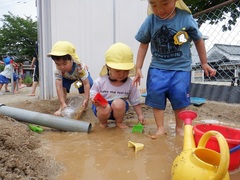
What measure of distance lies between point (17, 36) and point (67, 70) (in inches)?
871

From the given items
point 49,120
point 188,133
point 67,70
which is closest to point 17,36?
point 67,70

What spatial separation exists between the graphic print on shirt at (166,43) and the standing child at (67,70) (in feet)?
3.10

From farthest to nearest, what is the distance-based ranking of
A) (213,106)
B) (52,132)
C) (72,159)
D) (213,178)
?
(213,106) → (52,132) → (72,159) → (213,178)

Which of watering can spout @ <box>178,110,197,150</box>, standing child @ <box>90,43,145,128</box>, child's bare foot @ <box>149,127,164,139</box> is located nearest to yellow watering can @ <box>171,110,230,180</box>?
watering can spout @ <box>178,110,197,150</box>

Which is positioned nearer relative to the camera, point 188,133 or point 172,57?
point 188,133

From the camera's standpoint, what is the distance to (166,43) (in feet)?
6.56

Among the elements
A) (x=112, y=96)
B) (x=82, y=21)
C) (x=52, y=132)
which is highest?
(x=82, y=21)

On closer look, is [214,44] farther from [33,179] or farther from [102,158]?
[33,179]

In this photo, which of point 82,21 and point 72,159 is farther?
point 82,21

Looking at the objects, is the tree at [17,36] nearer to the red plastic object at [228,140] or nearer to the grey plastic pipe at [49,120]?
the grey plastic pipe at [49,120]

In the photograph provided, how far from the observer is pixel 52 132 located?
7.03ft

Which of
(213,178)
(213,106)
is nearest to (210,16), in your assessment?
(213,106)

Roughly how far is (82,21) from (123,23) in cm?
61

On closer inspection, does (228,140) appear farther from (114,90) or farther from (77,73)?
(77,73)
